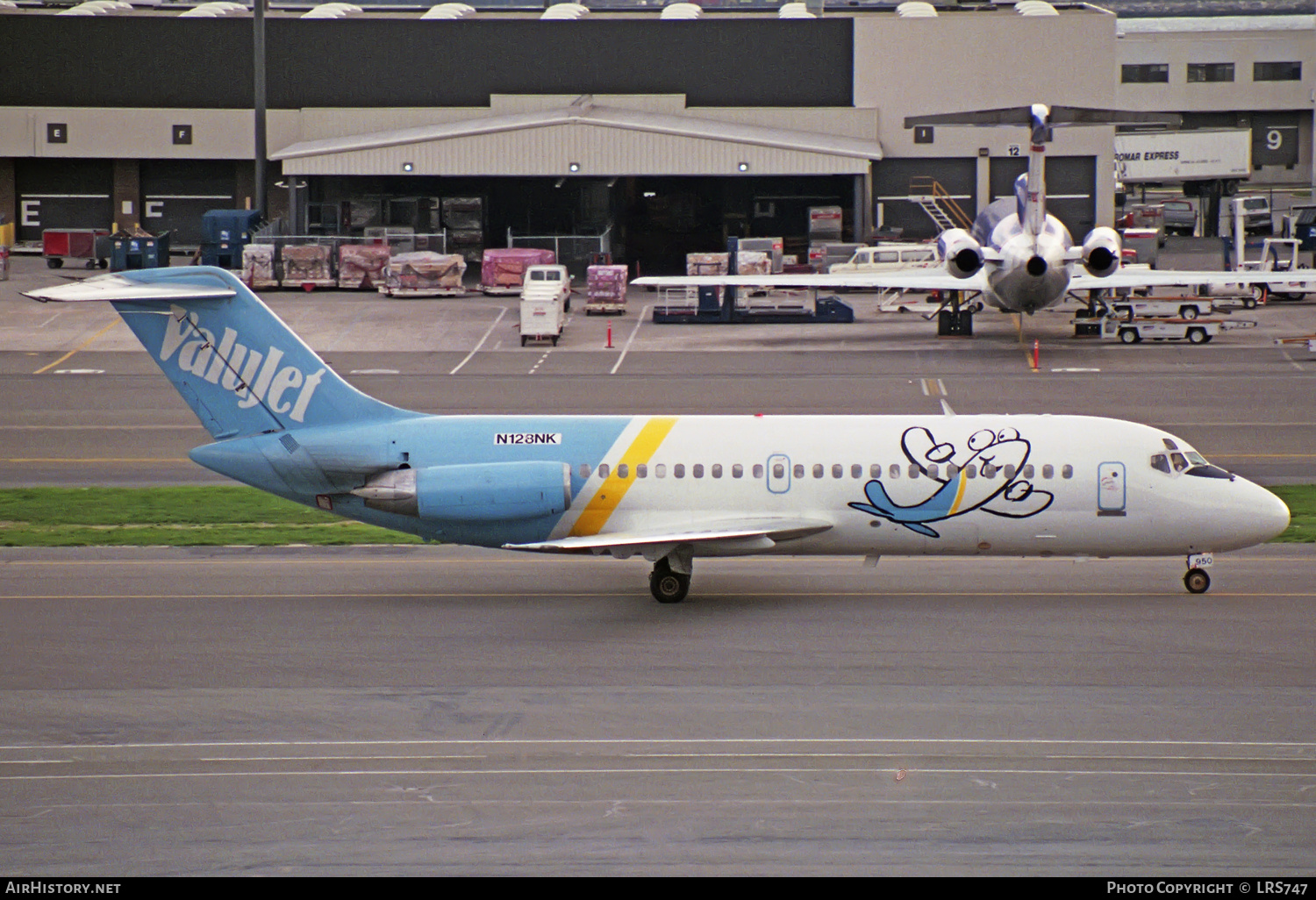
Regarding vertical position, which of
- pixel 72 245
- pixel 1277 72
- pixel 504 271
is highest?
pixel 1277 72

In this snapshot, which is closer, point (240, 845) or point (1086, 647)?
point (240, 845)

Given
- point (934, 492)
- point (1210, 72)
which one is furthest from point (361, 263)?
point (1210, 72)

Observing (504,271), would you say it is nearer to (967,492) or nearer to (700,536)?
(700,536)

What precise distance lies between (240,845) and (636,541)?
9.85m

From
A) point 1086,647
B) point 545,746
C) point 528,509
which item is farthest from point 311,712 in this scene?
point 1086,647

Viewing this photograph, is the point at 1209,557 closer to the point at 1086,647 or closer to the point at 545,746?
the point at 1086,647

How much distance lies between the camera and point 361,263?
69.6 meters

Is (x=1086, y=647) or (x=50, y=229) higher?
(x=50, y=229)

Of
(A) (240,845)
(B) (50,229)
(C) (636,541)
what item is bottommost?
(A) (240,845)

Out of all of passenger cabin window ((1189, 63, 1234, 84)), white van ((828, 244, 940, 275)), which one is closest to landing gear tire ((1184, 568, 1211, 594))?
white van ((828, 244, 940, 275))

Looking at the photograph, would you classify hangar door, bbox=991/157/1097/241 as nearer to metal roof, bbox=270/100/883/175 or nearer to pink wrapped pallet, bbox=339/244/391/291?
metal roof, bbox=270/100/883/175

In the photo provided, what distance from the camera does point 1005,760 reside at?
18.7 metres

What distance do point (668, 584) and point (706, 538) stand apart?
1284 mm

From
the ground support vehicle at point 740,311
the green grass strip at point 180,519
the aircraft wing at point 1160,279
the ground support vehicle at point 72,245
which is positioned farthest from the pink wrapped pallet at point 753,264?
the green grass strip at point 180,519
